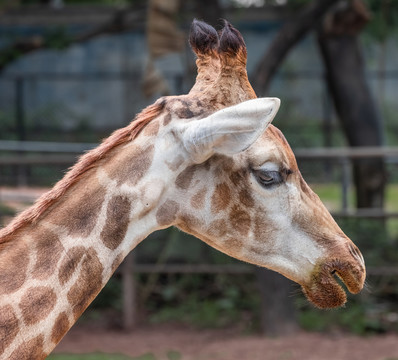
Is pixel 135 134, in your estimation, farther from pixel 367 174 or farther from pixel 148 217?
pixel 367 174

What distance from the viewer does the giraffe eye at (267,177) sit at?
2.62 meters

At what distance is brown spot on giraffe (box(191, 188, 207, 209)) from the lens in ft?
8.59

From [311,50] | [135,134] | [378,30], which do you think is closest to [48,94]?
[311,50]

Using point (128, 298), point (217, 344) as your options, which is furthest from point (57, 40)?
point (217, 344)

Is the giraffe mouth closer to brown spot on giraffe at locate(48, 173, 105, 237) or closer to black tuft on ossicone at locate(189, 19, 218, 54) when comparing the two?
brown spot on giraffe at locate(48, 173, 105, 237)

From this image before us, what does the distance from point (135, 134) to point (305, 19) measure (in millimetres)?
5691

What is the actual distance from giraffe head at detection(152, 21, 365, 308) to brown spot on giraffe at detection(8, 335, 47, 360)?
1.98 ft

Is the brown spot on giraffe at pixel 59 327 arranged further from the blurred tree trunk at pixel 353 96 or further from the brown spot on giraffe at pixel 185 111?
the blurred tree trunk at pixel 353 96

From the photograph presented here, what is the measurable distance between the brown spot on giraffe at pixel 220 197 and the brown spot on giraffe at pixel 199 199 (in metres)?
0.04

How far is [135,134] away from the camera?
8.51 feet

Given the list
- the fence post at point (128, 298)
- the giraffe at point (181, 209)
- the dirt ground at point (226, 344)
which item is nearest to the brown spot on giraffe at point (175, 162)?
the giraffe at point (181, 209)

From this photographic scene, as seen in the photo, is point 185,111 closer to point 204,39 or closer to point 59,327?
point 204,39

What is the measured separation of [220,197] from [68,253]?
0.59 m

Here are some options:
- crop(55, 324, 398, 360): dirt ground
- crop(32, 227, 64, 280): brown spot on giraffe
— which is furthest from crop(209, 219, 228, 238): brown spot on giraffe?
crop(55, 324, 398, 360): dirt ground
